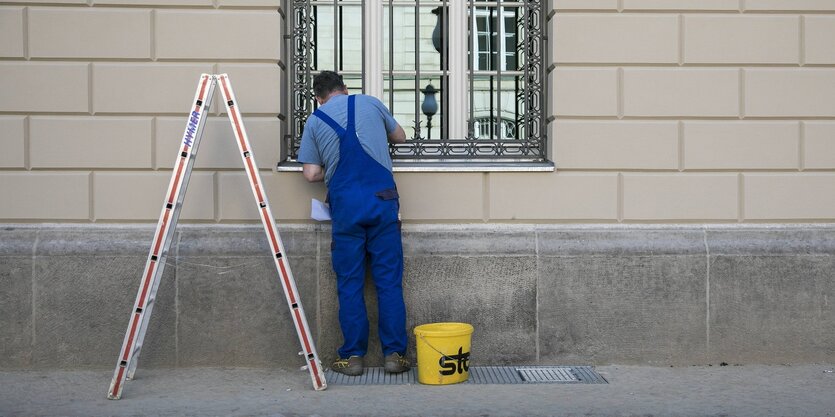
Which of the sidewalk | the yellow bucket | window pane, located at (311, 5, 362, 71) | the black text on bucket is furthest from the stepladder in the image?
window pane, located at (311, 5, 362, 71)

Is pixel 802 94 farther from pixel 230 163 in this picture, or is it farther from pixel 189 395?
pixel 189 395

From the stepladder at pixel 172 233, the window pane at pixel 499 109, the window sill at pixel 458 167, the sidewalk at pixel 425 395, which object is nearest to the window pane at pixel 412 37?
the window pane at pixel 499 109

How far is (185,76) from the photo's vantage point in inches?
276

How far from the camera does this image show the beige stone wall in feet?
23.0

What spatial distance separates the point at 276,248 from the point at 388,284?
823 mm

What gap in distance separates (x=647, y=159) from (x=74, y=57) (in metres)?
4.07

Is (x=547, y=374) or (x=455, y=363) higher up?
(x=455, y=363)

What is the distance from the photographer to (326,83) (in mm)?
6762

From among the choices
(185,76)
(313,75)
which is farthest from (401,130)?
(185,76)

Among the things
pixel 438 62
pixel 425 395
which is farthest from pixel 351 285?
pixel 438 62

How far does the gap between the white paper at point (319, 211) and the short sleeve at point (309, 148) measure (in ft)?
0.92

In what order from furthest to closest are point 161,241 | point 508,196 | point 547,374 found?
point 508,196
point 547,374
point 161,241

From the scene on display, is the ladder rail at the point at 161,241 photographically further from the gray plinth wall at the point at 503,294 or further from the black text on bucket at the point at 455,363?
the black text on bucket at the point at 455,363

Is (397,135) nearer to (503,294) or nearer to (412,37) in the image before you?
(412,37)
